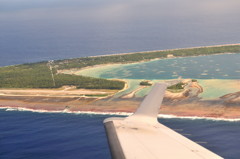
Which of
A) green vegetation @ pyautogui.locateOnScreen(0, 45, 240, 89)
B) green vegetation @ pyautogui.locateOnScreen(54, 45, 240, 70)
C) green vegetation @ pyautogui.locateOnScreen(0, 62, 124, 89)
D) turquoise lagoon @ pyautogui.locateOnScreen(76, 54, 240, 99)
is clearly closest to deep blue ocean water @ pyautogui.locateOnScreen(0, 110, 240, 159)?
turquoise lagoon @ pyautogui.locateOnScreen(76, 54, 240, 99)

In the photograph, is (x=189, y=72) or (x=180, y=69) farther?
(x=180, y=69)

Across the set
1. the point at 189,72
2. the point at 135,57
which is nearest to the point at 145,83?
the point at 189,72

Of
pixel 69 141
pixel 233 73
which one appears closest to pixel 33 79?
pixel 69 141

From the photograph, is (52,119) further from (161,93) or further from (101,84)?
(161,93)

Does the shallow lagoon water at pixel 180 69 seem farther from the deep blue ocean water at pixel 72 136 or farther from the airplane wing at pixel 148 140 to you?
the airplane wing at pixel 148 140

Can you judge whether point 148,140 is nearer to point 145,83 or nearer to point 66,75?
point 145,83

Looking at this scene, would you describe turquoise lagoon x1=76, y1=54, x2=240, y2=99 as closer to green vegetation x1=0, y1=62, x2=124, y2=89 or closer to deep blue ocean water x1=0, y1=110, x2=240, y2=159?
green vegetation x1=0, y1=62, x2=124, y2=89
